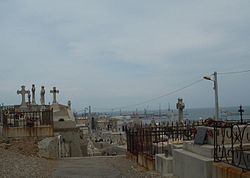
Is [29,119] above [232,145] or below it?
above

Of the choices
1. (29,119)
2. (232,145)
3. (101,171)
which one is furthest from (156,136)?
Answer: (29,119)

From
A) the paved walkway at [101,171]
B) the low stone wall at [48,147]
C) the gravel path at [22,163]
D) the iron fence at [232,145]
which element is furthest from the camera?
the low stone wall at [48,147]

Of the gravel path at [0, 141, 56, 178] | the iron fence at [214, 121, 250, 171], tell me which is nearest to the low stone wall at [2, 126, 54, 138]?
the gravel path at [0, 141, 56, 178]

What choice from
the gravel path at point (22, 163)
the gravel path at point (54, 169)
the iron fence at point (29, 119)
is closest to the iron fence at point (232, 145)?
the gravel path at point (54, 169)

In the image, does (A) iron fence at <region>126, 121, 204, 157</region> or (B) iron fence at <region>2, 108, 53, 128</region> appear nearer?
(A) iron fence at <region>126, 121, 204, 157</region>

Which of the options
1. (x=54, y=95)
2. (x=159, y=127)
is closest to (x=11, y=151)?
(x=159, y=127)

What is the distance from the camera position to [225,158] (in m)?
9.66

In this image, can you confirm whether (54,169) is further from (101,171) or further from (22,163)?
(101,171)

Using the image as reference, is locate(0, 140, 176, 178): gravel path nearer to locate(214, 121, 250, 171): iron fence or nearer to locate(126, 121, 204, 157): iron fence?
locate(126, 121, 204, 157): iron fence

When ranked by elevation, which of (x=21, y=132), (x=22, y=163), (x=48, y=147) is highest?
(x=21, y=132)

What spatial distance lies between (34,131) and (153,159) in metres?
11.0

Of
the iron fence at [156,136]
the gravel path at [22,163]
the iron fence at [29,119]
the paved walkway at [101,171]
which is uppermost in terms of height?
the iron fence at [29,119]

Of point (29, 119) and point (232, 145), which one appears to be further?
point (29, 119)

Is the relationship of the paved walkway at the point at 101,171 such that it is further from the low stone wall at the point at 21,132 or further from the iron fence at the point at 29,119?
the iron fence at the point at 29,119
